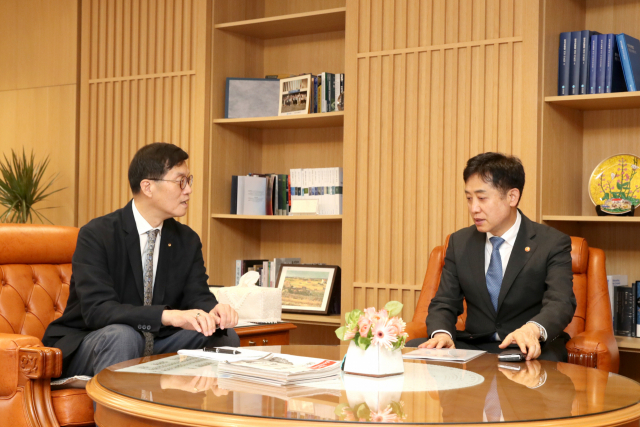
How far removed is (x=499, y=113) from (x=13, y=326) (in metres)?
2.34

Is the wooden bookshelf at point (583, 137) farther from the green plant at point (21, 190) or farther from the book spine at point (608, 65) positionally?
the green plant at point (21, 190)

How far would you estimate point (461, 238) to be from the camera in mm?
2934

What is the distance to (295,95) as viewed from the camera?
4.29 metres

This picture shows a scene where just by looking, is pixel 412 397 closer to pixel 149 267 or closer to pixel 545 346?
pixel 545 346

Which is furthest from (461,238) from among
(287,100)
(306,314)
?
(287,100)

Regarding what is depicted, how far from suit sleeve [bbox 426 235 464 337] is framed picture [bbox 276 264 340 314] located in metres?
1.26

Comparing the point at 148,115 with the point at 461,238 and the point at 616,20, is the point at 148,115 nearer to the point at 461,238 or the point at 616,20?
the point at 461,238

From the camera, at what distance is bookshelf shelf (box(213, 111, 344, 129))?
162 inches

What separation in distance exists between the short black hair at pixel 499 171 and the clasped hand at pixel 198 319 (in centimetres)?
110

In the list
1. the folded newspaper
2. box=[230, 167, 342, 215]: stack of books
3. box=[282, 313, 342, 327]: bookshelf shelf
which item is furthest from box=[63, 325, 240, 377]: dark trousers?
box=[230, 167, 342, 215]: stack of books

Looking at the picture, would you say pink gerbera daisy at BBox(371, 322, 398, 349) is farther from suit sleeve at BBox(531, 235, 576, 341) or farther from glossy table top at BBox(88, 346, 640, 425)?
suit sleeve at BBox(531, 235, 576, 341)

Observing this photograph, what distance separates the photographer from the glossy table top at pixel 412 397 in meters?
1.44

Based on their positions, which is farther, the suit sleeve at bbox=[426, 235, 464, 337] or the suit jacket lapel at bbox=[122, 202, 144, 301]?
the suit sleeve at bbox=[426, 235, 464, 337]

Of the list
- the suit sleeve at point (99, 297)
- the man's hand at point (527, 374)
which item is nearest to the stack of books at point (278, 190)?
the suit sleeve at point (99, 297)
